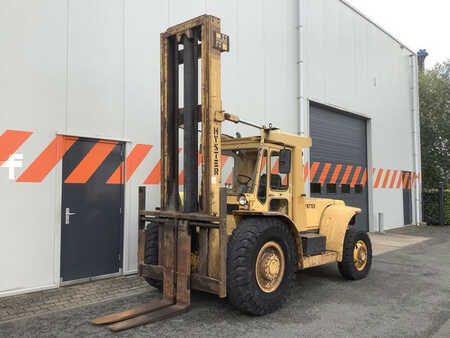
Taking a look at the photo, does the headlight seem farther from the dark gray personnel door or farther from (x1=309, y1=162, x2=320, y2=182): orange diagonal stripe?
(x1=309, y1=162, x2=320, y2=182): orange diagonal stripe

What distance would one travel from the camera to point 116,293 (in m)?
5.81

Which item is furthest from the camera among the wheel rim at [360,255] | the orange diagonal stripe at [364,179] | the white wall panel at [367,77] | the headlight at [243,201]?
the orange diagonal stripe at [364,179]

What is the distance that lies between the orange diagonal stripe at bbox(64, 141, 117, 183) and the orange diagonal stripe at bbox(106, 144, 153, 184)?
341 mm

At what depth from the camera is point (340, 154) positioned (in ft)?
42.2

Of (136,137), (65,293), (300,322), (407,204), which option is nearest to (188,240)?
(300,322)

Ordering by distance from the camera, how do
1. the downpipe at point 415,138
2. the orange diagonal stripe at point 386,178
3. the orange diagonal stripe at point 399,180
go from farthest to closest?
1. the downpipe at point 415,138
2. the orange diagonal stripe at point 399,180
3. the orange diagonal stripe at point 386,178

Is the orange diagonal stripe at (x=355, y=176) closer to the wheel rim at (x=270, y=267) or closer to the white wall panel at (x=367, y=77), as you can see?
the white wall panel at (x=367, y=77)

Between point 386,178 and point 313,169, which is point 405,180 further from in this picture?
point 313,169

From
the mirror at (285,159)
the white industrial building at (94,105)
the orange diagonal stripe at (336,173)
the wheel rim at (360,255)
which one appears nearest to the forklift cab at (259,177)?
the mirror at (285,159)

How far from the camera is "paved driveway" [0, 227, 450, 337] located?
4238 millimetres

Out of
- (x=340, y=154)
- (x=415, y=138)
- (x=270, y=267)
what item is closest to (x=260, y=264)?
(x=270, y=267)

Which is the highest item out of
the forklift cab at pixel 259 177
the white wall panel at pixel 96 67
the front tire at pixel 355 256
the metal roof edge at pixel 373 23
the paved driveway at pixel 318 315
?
the metal roof edge at pixel 373 23

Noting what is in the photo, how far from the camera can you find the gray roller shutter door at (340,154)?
11828mm

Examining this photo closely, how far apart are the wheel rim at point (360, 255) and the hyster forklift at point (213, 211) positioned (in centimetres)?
99
